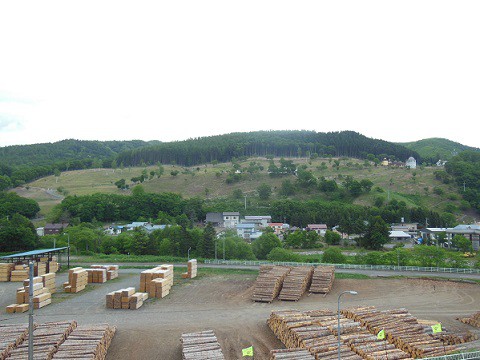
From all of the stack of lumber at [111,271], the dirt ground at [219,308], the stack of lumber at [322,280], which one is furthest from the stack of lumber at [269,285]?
the stack of lumber at [111,271]

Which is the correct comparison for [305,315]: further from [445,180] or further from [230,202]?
[445,180]

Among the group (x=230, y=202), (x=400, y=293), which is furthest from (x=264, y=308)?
(x=230, y=202)

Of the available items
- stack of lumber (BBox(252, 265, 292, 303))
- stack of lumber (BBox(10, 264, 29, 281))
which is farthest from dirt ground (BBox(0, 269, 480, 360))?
stack of lumber (BBox(10, 264, 29, 281))

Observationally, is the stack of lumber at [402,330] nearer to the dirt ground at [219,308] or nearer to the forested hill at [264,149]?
the dirt ground at [219,308]

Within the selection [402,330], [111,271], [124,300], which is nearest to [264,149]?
[111,271]

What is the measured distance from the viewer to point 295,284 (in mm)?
29562

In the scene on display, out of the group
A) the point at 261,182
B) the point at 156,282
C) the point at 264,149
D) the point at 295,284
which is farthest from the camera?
the point at 264,149

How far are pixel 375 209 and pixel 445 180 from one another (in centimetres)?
2960

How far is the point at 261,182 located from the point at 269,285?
240 feet

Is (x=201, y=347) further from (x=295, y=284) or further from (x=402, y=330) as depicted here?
(x=295, y=284)

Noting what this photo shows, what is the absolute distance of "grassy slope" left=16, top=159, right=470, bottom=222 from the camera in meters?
89.4

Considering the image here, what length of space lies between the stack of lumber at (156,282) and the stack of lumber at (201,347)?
35.5 feet

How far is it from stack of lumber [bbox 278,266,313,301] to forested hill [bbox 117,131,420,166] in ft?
357

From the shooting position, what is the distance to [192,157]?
141625mm
